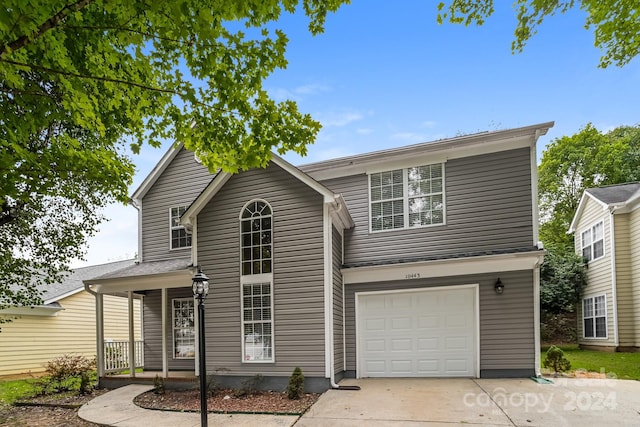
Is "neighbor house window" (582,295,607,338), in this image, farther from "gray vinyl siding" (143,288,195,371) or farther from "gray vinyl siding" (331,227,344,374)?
"gray vinyl siding" (143,288,195,371)

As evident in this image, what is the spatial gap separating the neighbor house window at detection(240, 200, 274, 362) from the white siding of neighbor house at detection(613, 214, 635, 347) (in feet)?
40.8

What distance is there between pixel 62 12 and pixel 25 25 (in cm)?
50

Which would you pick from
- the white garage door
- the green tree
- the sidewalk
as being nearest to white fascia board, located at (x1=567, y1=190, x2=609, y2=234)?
the white garage door

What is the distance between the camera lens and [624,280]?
43.8 feet

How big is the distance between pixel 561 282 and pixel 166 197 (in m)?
15.6

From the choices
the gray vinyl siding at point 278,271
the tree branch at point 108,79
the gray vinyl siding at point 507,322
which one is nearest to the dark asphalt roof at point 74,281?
the gray vinyl siding at point 278,271

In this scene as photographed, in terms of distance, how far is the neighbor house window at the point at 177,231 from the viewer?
11.7 meters

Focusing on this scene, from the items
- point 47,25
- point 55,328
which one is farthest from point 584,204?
point 55,328

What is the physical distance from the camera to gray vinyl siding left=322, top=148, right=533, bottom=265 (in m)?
9.03

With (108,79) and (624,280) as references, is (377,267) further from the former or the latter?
(624,280)

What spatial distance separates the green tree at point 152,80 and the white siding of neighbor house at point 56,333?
34.9 feet

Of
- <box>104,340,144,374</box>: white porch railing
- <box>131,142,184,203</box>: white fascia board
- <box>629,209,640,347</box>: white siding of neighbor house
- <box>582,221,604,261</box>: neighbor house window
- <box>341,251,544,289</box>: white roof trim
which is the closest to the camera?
<box>341,251,544,289</box>: white roof trim

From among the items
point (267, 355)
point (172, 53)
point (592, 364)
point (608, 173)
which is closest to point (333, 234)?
point (267, 355)

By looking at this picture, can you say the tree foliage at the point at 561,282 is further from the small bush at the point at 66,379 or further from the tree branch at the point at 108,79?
the small bush at the point at 66,379
